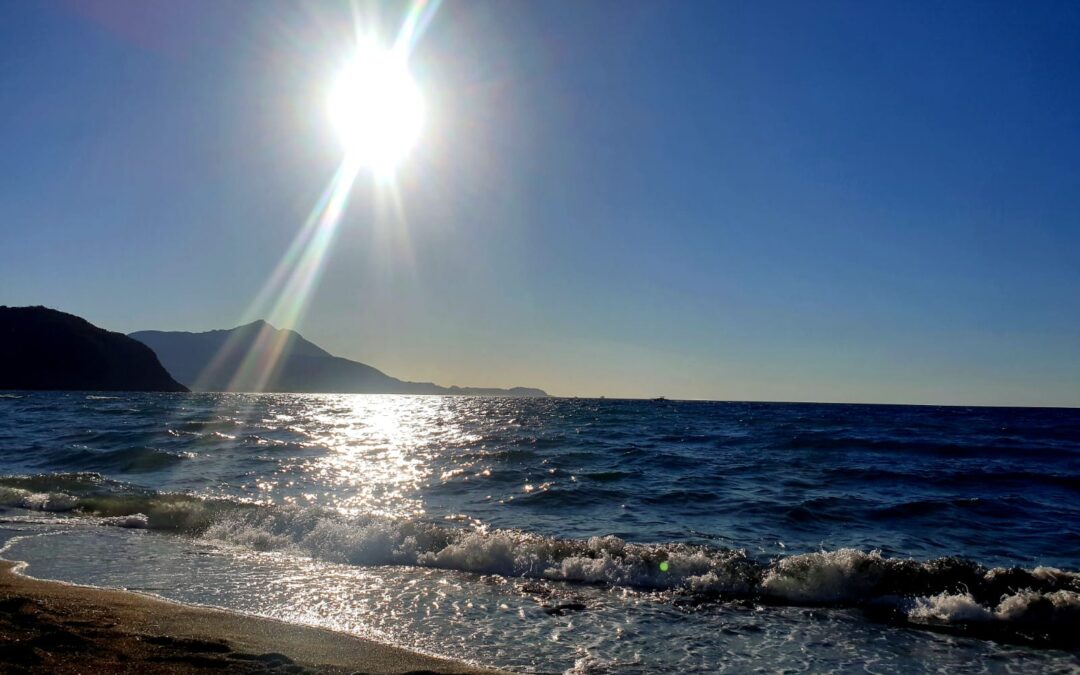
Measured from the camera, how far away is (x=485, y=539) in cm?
1213

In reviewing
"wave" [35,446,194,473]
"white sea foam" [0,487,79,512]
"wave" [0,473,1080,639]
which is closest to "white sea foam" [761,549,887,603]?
"wave" [0,473,1080,639]

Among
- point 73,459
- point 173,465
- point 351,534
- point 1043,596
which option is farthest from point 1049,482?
point 73,459

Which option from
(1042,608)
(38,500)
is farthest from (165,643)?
(38,500)

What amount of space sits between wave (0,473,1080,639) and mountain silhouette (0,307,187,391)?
455 ft

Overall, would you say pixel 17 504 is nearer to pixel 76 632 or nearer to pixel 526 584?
pixel 76 632

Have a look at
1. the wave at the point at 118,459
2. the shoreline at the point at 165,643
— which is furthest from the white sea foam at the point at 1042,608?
the wave at the point at 118,459

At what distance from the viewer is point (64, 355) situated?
12731 cm

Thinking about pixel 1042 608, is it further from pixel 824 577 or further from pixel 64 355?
pixel 64 355

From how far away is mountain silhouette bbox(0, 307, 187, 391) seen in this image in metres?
122

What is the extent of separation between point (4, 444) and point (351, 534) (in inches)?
1013

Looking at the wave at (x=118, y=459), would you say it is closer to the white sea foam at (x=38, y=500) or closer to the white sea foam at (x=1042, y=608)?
the white sea foam at (x=38, y=500)

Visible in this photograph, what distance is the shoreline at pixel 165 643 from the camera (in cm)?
576

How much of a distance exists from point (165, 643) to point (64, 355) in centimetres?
15075

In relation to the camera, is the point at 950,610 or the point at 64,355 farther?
the point at 64,355
